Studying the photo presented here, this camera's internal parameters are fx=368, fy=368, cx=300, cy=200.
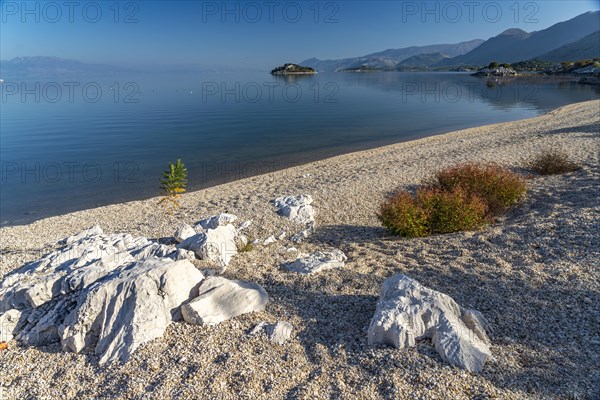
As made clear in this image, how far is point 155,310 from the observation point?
5.59 meters

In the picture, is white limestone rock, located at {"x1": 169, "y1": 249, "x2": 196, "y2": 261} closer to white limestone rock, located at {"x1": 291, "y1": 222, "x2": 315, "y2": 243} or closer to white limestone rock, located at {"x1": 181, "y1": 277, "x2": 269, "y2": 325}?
white limestone rock, located at {"x1": 181, "y1": 277, "x2": 269, "y2": 325}

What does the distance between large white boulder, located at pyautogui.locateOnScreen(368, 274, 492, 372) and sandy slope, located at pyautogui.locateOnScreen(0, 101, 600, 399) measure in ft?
0.54

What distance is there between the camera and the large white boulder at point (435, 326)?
15.4ft

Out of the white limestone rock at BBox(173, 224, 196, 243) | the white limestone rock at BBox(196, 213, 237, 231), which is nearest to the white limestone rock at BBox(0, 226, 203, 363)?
the white limestone rock at BBox(173, 224, 196, 243)

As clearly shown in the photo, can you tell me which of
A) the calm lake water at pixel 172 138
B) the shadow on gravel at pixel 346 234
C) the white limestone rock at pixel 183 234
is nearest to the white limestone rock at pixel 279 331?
the shadow on gravel at pixel 346 234

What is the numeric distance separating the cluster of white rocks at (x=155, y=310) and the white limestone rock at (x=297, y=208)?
4744mm

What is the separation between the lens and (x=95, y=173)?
21844mm

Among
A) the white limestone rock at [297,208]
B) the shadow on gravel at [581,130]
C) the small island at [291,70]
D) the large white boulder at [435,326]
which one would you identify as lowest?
the large white boulder at [435,326]

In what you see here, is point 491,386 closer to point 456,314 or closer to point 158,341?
point 456,314

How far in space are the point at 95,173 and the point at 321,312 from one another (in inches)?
803

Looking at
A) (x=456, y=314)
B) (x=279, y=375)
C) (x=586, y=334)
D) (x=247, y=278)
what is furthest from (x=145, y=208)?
(x=586, y=334)

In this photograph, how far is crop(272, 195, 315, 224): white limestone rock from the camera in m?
11.1

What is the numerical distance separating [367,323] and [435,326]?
1.04m

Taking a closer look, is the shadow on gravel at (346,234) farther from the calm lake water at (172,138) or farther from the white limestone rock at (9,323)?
the calm lake water at (172,138)
